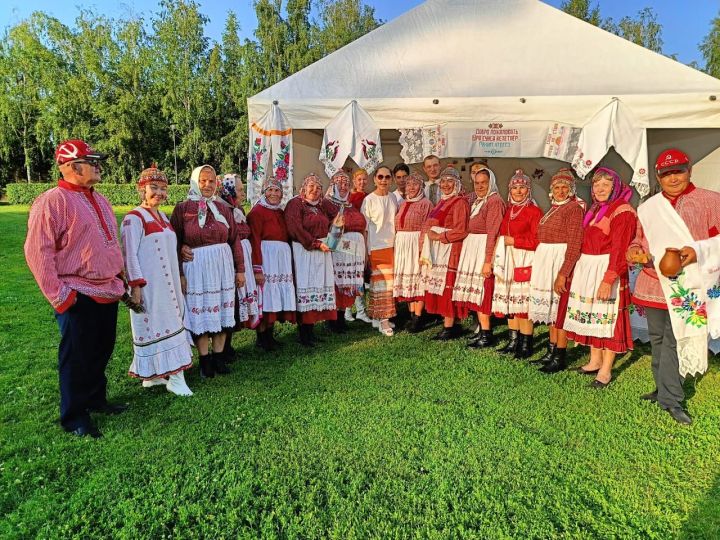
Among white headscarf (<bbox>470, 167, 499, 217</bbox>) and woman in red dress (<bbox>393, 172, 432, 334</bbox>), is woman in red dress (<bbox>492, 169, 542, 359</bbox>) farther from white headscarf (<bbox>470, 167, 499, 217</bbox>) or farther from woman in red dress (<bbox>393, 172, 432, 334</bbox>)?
woman in red dress (<bbox>393, 172, 432, 334</bbox>)

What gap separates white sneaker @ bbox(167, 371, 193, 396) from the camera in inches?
151

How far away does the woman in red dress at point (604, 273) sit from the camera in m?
3.71

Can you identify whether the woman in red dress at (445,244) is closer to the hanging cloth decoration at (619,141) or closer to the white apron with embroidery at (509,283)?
the white apron with embroidery at (509,283)

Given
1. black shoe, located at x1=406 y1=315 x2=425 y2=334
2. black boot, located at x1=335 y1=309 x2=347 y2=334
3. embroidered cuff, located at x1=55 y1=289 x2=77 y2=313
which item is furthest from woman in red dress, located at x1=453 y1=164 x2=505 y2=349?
embroidered cuff, located at x1=55 y1=289 x2=77 y2=313

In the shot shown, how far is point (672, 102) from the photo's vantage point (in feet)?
15.0

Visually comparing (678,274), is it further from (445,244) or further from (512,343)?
(445,244)

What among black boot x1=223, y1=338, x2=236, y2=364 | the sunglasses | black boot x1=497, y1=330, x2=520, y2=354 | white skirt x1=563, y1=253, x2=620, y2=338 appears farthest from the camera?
black boot x1=497, y1=330, x2=520, y2=354

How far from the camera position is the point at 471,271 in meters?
4.82

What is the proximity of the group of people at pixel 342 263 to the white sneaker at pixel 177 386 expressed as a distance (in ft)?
0.05

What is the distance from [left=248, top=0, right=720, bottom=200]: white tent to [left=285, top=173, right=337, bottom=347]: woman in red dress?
3.32 feet

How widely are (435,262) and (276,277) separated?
5.52 ft

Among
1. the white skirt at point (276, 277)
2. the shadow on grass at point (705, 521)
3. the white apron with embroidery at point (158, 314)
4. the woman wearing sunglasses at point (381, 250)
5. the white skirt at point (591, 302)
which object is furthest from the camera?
the woman wearing sunglasses at point (381, 250)

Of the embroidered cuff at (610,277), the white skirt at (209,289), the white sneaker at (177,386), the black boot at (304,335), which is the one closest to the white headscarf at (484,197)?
the embroidered cuff at (610,277)

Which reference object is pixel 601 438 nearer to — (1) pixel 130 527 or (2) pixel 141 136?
(1) pixel 130 527
